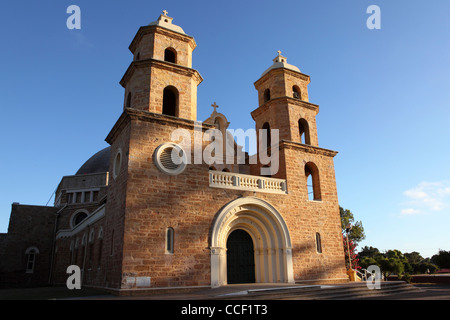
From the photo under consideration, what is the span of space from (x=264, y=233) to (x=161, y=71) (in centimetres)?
920

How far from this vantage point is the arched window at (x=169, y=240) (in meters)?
12.5

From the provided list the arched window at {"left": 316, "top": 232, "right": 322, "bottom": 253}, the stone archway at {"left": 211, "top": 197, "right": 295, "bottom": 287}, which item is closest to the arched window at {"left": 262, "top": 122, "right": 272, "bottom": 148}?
the stone archway at {"left": 211, "top": 197, "right": 295, "bottom": 287}

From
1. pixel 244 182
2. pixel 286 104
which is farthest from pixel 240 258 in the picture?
pixel 286 104

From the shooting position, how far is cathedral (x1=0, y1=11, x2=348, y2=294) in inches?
486

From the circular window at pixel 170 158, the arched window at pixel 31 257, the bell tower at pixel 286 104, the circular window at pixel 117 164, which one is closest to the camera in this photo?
the circular window at pixel 170 158

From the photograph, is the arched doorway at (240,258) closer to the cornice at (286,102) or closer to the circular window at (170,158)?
the circular window at (170,158)

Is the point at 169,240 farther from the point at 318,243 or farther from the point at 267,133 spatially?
the point at 267,133

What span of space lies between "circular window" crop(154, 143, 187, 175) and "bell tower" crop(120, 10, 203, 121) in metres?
1.80

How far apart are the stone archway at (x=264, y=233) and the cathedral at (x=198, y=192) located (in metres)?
0.05

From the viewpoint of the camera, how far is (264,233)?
15.7 m

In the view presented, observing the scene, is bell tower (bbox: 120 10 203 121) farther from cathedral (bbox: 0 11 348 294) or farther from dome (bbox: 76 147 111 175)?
dome (bbox: 76 147 111 175)

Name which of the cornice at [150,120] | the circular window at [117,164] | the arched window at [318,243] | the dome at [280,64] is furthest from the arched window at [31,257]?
the dome at [280,64]
